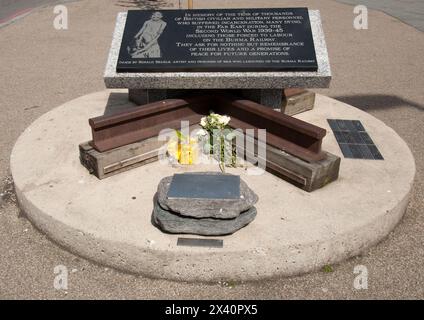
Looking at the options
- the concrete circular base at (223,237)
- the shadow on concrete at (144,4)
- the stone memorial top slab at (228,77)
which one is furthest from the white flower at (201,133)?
the shadow on concrete at (144,4)

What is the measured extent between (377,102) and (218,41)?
12.9 ft

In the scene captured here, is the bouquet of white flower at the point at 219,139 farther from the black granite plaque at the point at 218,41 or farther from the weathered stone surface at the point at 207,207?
the weathered stone surface at the point at 207,207

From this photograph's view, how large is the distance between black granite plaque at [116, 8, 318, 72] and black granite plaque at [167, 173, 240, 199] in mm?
1748

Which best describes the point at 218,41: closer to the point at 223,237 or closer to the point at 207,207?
the point at 207,207

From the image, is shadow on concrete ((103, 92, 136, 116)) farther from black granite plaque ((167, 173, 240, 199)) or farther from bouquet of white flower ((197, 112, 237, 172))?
black granite plaque ((167, 173, 240, 199))

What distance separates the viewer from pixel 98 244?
12.3ft

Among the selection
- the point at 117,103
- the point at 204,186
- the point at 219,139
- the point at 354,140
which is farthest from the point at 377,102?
the point at 204,186

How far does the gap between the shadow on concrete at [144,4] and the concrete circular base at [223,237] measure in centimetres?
1121

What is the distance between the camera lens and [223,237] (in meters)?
3.70

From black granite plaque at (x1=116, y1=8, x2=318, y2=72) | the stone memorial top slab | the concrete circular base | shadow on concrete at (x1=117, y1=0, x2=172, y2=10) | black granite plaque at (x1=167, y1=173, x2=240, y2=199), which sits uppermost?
shadow on concrete at (x1=117, y1=0, x2=172, y2=10)

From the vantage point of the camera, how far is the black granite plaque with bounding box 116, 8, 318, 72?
16.9 ft

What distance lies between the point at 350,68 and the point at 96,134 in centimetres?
702

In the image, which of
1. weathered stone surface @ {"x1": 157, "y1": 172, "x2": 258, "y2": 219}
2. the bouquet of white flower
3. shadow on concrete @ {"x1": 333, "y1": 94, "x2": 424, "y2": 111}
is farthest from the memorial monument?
shadow on concrete @ {"x1": 333, "y1": 94, "x2": 424, "y2": 111}

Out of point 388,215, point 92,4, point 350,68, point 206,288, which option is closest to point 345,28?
point 350,68
